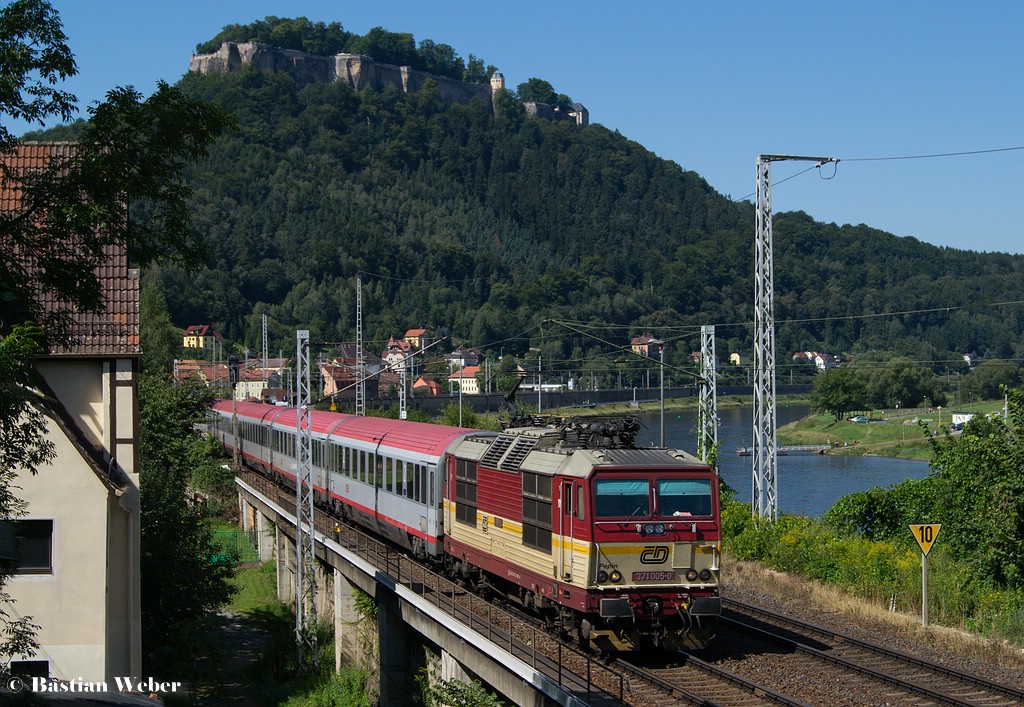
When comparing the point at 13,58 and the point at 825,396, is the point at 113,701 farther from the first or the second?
the point at 825,396

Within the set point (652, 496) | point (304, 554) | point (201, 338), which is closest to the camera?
point (652, 496)

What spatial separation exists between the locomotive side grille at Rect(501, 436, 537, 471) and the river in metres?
29.8

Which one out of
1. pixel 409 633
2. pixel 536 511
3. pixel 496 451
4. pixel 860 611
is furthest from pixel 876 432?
pixel 536 511

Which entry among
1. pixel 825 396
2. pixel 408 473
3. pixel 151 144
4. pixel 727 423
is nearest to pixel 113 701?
pixel 151 144

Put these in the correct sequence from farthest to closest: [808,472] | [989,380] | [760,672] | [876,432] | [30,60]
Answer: [989,380], [876,432], [808,472], [760,672], [30,60]

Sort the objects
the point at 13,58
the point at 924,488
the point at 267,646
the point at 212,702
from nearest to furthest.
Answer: the point at 13,58 < the point at 212,702 < the point at 924,488 < the point at 267,646

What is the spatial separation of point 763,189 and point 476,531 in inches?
576

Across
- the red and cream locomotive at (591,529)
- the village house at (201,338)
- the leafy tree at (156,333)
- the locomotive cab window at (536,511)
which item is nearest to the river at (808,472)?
the red and cream locomotive at (591,529)

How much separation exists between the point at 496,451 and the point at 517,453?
1.21 meters

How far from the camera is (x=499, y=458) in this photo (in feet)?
68.0

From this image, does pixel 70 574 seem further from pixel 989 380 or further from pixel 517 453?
pixel 989 380

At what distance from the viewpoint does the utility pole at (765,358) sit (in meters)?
29.7

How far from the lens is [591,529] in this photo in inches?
658

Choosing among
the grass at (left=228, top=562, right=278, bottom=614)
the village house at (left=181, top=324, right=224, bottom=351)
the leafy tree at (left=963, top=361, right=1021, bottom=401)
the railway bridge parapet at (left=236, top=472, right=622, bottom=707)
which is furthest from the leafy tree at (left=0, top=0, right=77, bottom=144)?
the village house at (left=181, top=324, right=224, bottom=351)
